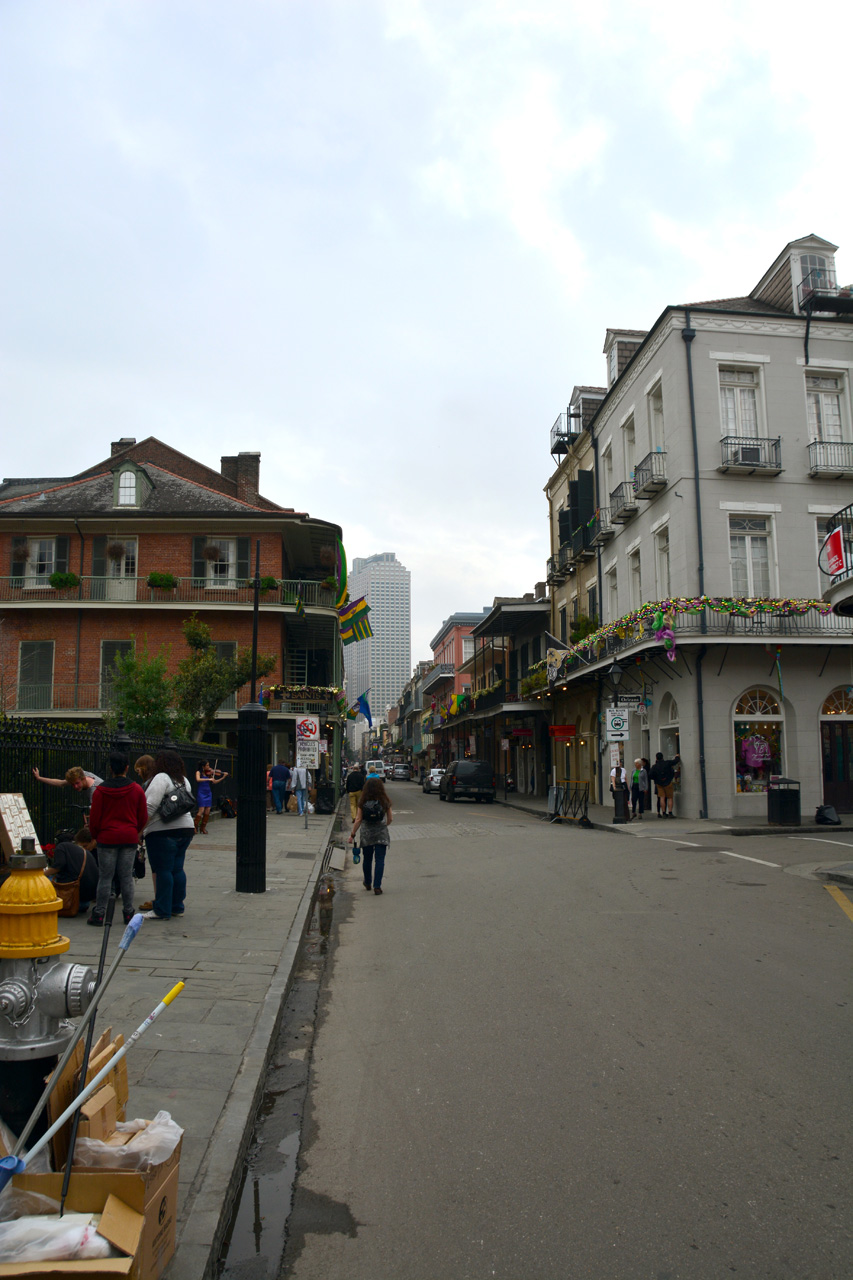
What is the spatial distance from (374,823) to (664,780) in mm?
12059

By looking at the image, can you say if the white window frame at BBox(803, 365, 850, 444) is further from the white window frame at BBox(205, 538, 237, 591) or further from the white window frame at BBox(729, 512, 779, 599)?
the white window frame at BBox(205, 538, 237, 591)

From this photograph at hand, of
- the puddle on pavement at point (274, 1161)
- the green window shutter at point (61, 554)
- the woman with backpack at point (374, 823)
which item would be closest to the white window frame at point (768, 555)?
the woman with backpack at point (374, 823)

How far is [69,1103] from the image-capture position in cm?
279

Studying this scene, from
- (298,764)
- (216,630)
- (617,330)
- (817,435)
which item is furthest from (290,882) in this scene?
(617,330)

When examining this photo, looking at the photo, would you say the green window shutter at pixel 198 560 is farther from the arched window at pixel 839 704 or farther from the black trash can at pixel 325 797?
the arched window at pixel 839 704

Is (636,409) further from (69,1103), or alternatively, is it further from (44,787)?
(69,1103)

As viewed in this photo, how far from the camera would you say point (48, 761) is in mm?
10148

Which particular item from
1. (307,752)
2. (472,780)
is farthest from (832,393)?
(472,780)

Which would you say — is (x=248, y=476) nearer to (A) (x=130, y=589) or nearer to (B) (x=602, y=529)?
(A) (x=130, y=589)

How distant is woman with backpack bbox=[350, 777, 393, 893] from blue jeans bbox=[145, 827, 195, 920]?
2.99 metres

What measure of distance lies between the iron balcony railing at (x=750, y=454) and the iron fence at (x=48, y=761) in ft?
55.8

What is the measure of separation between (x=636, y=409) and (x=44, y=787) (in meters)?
21.3

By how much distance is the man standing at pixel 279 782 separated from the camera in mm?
26828

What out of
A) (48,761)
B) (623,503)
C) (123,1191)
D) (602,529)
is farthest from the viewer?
(602,529)
